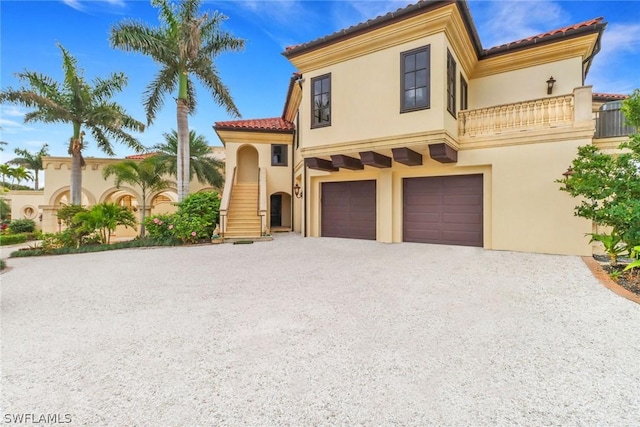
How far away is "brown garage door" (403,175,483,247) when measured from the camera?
9008mm

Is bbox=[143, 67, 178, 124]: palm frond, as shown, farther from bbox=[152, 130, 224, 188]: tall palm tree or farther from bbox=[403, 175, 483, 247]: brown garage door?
bbox=[403, 175, 483, 247]: brown garage door

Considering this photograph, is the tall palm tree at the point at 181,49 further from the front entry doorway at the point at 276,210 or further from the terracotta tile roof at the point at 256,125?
the front entry doorway at the point at 276,210

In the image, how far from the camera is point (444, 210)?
31.3 ft

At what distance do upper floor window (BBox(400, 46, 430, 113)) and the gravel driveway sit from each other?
4.87m

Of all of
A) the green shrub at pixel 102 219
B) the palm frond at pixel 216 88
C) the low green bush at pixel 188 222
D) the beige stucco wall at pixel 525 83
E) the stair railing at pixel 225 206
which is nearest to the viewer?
the beige stucco wall at pixel 525 83

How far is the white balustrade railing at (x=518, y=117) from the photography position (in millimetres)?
7652

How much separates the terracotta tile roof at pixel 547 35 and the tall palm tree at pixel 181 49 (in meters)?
10.8

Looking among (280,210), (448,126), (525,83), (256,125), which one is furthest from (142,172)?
(525,83)

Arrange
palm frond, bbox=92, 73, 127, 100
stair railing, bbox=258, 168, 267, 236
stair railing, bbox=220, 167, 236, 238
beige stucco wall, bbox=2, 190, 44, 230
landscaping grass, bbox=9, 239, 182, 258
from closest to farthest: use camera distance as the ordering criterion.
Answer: landscaping grass, bbox=9, 239, 182, 258
stair railing, bbox=220, 167, 236, 238
stair railing, bbox=258, 168, 267, 236
palm frond, bbox=92, 73, 127, 100
beige stucco wall, bbox=2, 190, 44, 230

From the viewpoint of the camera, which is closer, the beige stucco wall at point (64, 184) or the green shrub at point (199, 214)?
the green shrub at point (199, 214)

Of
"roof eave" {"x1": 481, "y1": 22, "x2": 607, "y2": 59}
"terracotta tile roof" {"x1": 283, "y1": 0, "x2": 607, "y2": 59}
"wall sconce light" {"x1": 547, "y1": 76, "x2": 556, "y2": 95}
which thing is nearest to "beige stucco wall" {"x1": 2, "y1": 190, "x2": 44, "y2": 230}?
"terracotta tile roof" {"x1": 283, "y1": 0, "x2": 607, "y2": 59}

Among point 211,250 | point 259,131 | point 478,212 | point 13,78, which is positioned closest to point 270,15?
point 259,131

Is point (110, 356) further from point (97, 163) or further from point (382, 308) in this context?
point (97, 163)

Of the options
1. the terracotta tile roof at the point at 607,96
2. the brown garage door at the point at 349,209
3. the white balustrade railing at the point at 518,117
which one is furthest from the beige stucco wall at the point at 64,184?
the terracotta tile roof at the point at 607,96
